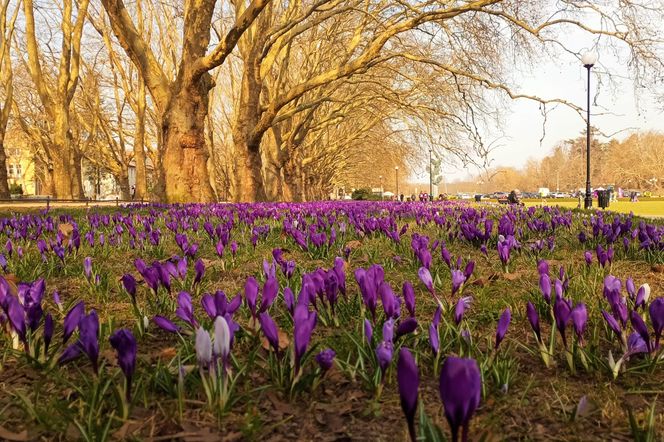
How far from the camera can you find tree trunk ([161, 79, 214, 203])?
40.9 ft

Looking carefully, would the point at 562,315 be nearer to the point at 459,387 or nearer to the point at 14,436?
the point at 459,387

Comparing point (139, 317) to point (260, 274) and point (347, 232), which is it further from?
point (347, 232)

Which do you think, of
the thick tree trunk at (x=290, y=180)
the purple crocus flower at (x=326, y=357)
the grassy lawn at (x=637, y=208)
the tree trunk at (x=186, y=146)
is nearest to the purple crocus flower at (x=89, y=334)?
the purple crocus flower at (x=326, y=357)

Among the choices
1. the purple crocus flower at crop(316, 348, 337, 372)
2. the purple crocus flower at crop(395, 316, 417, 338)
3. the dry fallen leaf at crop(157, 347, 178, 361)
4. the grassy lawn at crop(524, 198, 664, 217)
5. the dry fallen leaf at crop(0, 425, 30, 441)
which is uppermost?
the purple crocus flower at crop(395, 316, 417, 338)

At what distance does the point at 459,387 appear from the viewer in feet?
2.65

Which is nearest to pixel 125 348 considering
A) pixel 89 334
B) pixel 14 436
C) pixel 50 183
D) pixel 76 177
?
pixel 89 334

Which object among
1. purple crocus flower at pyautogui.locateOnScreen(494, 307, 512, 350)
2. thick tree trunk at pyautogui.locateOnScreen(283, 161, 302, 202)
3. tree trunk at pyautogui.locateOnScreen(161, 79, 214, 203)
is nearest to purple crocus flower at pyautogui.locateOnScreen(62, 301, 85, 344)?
purple crocus flower at pyautogui.locateOnScreen(494, 307, 512, 350)

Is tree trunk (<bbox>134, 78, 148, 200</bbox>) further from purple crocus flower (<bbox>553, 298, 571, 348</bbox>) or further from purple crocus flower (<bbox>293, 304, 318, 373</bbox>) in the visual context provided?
purple crocus flower (<bbox>553, 298, 571, 348</bbox>)

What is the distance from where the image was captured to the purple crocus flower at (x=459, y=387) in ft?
2.63

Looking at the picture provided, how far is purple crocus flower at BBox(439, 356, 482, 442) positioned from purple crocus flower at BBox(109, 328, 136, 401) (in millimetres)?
807

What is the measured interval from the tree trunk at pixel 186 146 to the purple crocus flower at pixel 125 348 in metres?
12.0

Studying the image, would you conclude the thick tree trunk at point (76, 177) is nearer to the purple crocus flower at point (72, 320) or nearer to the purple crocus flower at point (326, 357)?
the purple crocus flower at point (72, 320)

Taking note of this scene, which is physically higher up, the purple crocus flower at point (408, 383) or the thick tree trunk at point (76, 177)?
the thick tree trunk at point (76, 177)

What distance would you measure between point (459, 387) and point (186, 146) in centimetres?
1276
